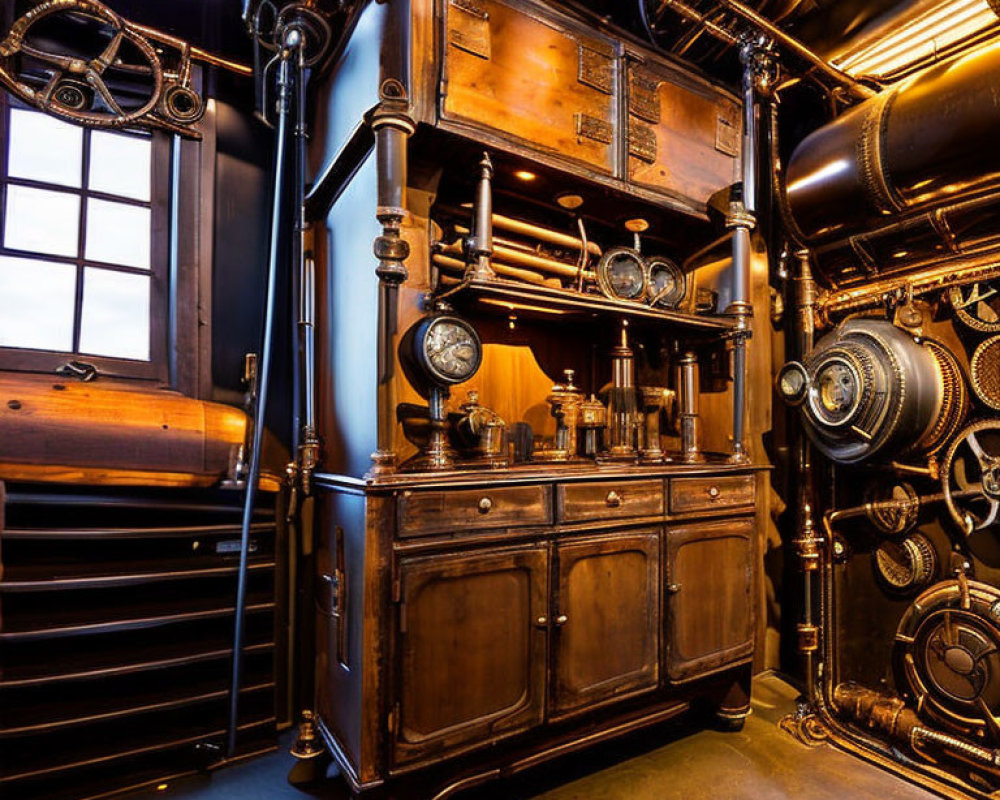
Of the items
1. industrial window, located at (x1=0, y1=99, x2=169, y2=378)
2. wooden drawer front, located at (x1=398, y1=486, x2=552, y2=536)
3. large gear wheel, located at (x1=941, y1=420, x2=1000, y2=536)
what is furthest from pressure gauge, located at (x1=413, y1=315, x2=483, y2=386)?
large gear wheel, located at (x1=941, y1=420, x2=1000, y2=536)

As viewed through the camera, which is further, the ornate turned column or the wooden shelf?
the wooden shelf

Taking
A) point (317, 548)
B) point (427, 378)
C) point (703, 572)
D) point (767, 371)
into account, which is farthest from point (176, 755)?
point (767, 371)

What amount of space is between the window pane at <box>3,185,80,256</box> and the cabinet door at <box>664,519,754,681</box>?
9.64 ft

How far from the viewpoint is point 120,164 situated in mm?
2490

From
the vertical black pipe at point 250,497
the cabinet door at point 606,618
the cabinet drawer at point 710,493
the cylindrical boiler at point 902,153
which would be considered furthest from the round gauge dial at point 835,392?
the vertical black pipe at point 250,497

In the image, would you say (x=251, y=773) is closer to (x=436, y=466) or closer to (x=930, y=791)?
(x=436, y=466)

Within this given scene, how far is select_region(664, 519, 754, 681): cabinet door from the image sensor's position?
225 centimetres

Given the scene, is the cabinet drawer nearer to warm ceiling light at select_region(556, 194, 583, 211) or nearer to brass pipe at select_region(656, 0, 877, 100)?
warm ceiling light at select_region(556, 194, 583, 211)

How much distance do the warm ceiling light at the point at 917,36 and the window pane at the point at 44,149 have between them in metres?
3.77

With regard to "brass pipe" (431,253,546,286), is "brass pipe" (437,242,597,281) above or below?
above

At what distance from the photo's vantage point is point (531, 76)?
7.08ft

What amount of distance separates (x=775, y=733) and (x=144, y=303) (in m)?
3.53

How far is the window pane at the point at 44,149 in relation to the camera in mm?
2297

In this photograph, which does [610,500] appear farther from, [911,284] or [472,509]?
[911,284]
